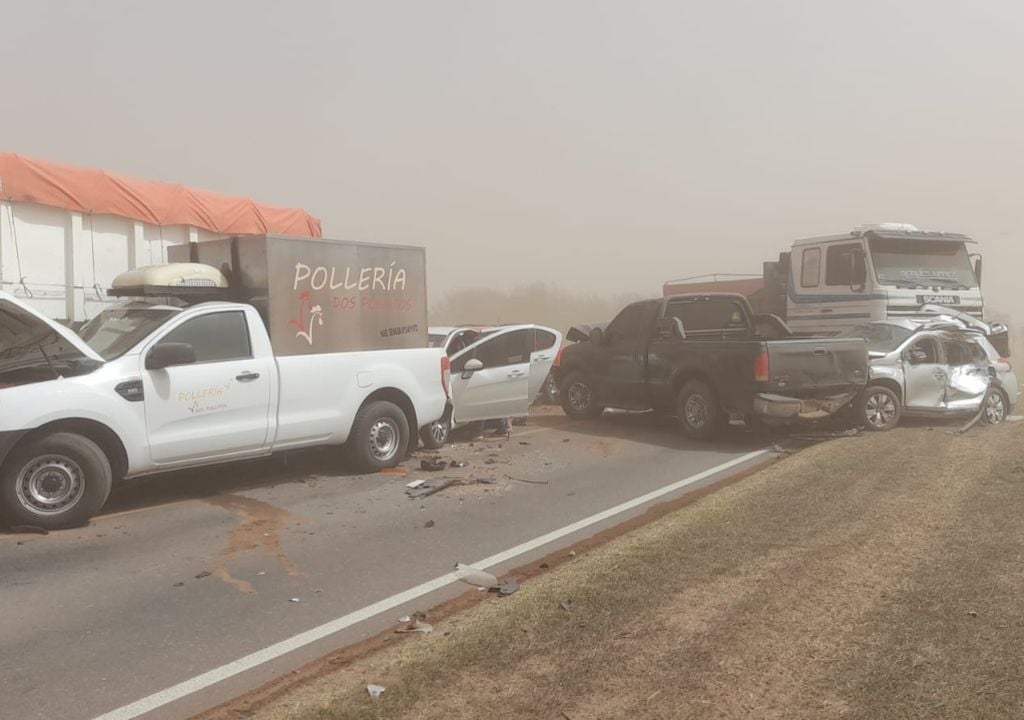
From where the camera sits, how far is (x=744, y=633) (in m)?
4.36

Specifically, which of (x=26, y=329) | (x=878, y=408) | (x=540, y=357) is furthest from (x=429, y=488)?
(x=878, y=408)

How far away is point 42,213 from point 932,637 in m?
9.96

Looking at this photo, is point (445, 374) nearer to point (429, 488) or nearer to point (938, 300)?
point (429, 488)

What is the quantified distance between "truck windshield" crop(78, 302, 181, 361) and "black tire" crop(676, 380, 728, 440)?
288 inches

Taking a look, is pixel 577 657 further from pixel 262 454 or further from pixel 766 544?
pixel 262 454

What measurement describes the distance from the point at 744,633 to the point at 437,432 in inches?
278

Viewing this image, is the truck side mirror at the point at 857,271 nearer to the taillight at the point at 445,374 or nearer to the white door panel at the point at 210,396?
the taillight at the point at 445,374

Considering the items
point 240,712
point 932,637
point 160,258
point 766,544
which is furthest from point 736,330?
point 240,712

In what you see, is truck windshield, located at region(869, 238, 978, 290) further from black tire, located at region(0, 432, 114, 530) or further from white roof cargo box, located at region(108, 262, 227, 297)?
black tire, located at region(0, 432, 114, 530)

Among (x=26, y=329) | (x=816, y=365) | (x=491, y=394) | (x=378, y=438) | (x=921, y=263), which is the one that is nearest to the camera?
(x=26, y=329)

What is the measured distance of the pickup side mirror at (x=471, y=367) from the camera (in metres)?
11.2

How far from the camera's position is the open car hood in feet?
22.5

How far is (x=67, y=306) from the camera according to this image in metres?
9.89

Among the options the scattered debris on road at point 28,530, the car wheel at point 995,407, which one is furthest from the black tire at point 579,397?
the scattered debris on road at point 28,530
